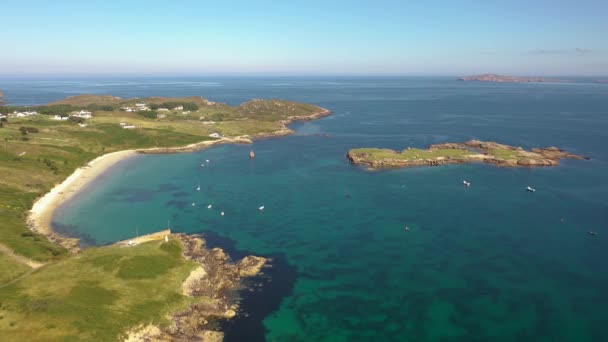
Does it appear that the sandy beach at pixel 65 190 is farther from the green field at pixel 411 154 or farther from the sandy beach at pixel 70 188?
the green field at pixel 411 154

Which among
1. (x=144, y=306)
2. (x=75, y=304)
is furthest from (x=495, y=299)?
(x=75, y=304)

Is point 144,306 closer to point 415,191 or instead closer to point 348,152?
point 415,191

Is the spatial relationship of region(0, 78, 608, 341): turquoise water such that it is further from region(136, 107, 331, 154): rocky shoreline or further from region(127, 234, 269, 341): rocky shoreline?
region(136, 107, 331, 154): rocky shoreline

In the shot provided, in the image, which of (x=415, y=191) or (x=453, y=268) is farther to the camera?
(x=415, y=191)

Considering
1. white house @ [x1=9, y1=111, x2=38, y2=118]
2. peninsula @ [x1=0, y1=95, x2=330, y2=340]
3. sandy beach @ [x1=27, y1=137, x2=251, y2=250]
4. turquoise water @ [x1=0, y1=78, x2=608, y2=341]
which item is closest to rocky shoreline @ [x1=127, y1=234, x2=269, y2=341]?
peninsula @ [x1=0, y1=95, x2=330, y2=340]

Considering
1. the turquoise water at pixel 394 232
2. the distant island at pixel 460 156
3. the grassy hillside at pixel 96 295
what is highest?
the distant island at pixel 460 156

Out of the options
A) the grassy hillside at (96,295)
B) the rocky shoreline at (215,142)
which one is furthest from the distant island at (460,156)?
the grassy hillside at (96,295)

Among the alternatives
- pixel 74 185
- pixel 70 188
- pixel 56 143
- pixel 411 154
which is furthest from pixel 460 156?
pixel 56 143
